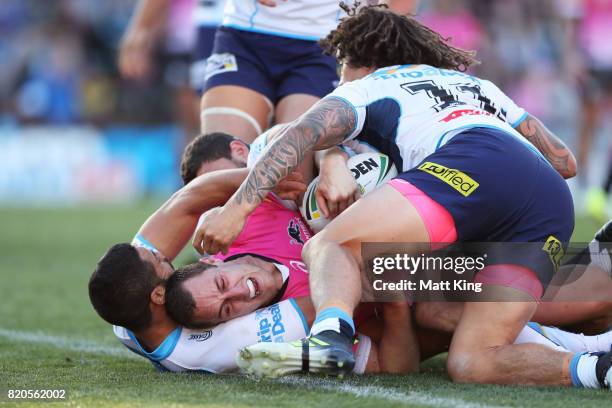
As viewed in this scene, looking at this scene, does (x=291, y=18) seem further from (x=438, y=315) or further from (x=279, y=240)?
(x=438, y=315)

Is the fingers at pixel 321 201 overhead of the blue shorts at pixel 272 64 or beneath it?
beneath

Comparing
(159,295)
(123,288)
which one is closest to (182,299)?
(159,295)

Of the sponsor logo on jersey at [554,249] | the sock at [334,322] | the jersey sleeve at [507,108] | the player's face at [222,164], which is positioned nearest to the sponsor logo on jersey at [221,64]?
the player's face at [222,164]

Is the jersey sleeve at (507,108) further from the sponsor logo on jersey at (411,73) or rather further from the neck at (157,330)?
the neck at (157,330)

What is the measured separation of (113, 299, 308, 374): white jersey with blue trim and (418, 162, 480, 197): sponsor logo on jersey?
777mm

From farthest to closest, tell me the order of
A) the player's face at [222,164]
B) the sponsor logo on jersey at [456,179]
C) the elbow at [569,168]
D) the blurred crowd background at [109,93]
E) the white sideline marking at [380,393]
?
1. the blurred crowd background at [109,93]
2. the player's face at [222,164]
3. the elbow at [569,168]
4. the sponsor logo on jersey at [456,179]
5. the white sideline marking at [380,393]

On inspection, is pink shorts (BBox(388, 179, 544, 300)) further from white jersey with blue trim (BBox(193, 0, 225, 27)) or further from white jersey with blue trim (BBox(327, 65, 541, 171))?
white jersey with blue trim (BBox(193, 0, 225, 27))

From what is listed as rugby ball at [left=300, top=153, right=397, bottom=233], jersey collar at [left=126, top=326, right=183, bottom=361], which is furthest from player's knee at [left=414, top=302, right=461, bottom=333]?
jersey collar at [left=126, top=326, right=183, bottom=361]

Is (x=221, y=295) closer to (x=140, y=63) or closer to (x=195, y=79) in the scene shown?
(x=195, y=79)

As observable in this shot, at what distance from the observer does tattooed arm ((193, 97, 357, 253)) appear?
3.78 m

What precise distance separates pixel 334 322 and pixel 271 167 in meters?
0.70

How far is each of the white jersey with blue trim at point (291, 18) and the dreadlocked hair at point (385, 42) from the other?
1.15 m

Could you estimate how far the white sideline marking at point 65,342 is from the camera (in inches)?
190

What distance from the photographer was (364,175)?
420 centimetres
